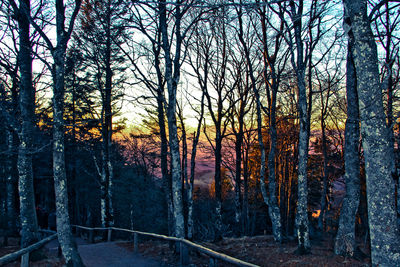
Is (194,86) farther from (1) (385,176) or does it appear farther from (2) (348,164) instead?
(1) (385,176)

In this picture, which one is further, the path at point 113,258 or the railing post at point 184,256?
the path at point 113,258

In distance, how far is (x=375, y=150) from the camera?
14.7 feet

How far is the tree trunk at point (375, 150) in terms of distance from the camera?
440 cm

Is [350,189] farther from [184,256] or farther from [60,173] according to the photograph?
[60,173]

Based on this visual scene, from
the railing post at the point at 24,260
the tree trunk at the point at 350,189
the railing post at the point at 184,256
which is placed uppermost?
the tree trunk at the point at 350,189

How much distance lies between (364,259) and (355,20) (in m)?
7.55

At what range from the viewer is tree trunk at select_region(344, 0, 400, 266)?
4398 millimetres

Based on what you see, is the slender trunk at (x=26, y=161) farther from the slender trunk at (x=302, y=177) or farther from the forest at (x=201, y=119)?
the slender trunk at (x=302, y=177)

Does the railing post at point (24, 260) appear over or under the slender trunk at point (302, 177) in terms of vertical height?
under

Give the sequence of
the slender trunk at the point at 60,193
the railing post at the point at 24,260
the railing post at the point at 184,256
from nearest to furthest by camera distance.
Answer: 1. the railing post at the point at 24,260
2. the slender trunk at the point at 60,193
3. the railing post at the point at 184,256

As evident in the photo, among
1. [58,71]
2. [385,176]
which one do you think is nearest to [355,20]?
[385,176]

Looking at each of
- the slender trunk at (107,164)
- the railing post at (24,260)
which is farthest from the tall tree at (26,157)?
the slender trunk at (107,164)

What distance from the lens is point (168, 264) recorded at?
31.0ft

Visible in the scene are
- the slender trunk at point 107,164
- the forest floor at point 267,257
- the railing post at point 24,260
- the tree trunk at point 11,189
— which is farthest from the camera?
the tree trunk at point 11,189
